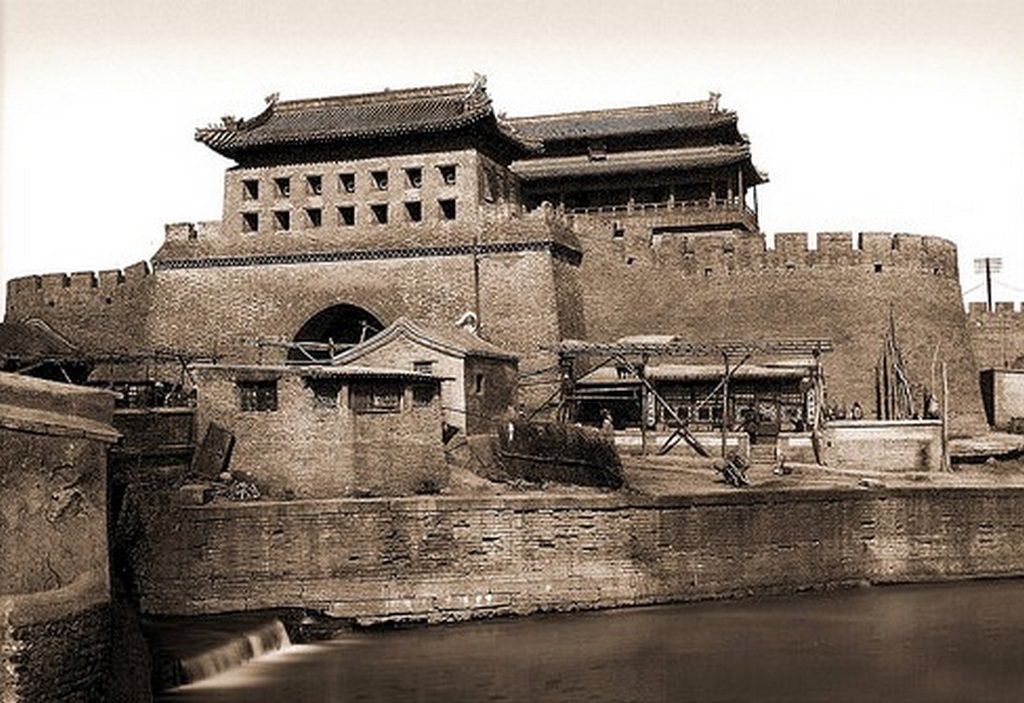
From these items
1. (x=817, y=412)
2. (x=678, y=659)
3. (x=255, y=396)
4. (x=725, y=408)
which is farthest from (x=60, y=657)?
(x=817, y=412)

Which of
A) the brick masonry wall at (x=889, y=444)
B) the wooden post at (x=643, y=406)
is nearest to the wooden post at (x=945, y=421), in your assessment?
the brick masonry wall at (x=889, y=444)

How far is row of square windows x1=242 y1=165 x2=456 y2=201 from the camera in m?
26.8

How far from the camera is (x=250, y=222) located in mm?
27797

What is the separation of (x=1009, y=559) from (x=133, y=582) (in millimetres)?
11703

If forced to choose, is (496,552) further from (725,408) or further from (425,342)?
(725,408)

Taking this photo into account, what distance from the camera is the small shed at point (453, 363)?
2186cm

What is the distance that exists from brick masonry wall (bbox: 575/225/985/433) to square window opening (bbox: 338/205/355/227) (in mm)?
4148

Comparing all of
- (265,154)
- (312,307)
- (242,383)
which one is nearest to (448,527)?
(242,383)

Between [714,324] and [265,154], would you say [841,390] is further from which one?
[265,154]

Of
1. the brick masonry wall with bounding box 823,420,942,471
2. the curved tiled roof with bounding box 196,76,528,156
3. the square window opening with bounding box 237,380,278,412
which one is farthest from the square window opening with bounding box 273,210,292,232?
the brick masonry wall with bounding box 823,420,942,471

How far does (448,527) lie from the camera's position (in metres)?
17.2

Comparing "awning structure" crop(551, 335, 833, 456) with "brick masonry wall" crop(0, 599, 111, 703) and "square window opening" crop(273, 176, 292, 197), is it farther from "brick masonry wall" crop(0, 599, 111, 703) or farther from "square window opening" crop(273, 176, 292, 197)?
"brick masonry wall" crop(0, 599, 111, 703)

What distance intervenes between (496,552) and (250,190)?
1261 centimetres

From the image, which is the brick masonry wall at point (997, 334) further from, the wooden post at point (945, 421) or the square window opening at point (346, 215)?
the square window opening at point (346, 215)
